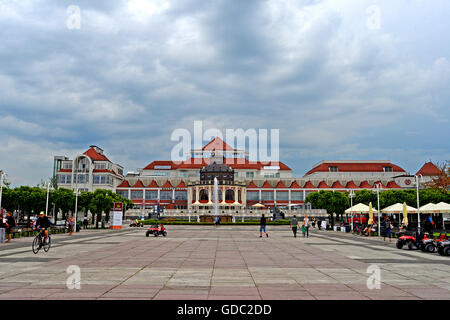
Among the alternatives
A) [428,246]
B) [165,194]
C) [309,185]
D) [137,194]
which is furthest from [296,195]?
[428,246]

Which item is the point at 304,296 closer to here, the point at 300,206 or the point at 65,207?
the point at 65,207

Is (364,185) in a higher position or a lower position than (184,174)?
lower

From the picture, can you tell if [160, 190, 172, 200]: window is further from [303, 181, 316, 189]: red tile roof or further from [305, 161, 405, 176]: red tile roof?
[305, 161, 405, 176]: red tile roof

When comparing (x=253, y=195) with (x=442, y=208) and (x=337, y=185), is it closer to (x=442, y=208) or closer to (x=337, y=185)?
(x=337, y=185)

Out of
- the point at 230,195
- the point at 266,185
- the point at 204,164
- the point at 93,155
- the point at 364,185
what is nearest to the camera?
the point at 230,195

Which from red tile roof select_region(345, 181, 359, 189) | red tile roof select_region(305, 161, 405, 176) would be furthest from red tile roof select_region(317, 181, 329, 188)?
red tile roof select_region(305, 161, 405, 176)

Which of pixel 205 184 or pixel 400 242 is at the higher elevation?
pixel 205 184

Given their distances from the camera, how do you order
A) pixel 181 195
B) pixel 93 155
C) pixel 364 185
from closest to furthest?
pixel 364 185 < pixel 181 195 < pixel 93 155

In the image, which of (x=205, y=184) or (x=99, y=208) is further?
(x=205, y=184)

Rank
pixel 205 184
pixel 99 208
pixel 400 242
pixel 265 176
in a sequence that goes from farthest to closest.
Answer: pixel 265 176 < pixel 205 184 < pixel 99 208 < pixel 400 242

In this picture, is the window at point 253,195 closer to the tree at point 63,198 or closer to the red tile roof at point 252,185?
the red tile roof at point 252,185
